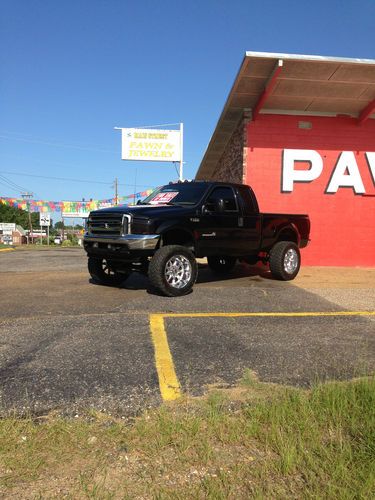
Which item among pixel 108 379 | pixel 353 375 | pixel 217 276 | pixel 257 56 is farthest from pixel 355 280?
pixel 108 379

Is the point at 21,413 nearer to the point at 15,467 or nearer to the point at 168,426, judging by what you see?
the point at 15,467

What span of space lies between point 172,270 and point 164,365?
336 cm

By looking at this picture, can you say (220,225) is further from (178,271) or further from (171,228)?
(178,271)

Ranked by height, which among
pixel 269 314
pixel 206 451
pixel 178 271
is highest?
pixel 178 271

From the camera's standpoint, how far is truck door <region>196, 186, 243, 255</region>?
7610 millimetres

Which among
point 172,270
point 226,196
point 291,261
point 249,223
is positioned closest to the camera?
point 172,270

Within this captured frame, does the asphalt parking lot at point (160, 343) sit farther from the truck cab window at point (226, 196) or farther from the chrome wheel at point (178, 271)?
the truck cab window at point (226, 196)

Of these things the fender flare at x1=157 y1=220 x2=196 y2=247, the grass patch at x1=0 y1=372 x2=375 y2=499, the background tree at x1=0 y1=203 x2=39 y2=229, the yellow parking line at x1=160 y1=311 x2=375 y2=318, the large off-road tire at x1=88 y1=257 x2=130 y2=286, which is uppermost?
the background tree at x1=0 y1=203 x2=39 y2=229

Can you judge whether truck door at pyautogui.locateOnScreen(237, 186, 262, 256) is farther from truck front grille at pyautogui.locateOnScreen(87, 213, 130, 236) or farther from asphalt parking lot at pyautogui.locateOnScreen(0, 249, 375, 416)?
truck front grille at pyautogui.locateOnScreen(87, 213, 130, 236)

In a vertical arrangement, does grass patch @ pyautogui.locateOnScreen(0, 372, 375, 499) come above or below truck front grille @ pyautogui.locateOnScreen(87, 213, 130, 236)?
below

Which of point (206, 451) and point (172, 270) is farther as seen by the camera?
point (172, 270)

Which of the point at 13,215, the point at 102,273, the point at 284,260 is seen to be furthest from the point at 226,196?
the point at 13,215

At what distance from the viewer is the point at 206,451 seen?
222cm

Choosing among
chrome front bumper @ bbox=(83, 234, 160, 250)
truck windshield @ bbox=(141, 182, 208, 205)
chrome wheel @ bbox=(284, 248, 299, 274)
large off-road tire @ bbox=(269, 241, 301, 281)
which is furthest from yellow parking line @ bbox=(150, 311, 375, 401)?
chrome wheel @ bbox=(284, 248, 299, 274)
